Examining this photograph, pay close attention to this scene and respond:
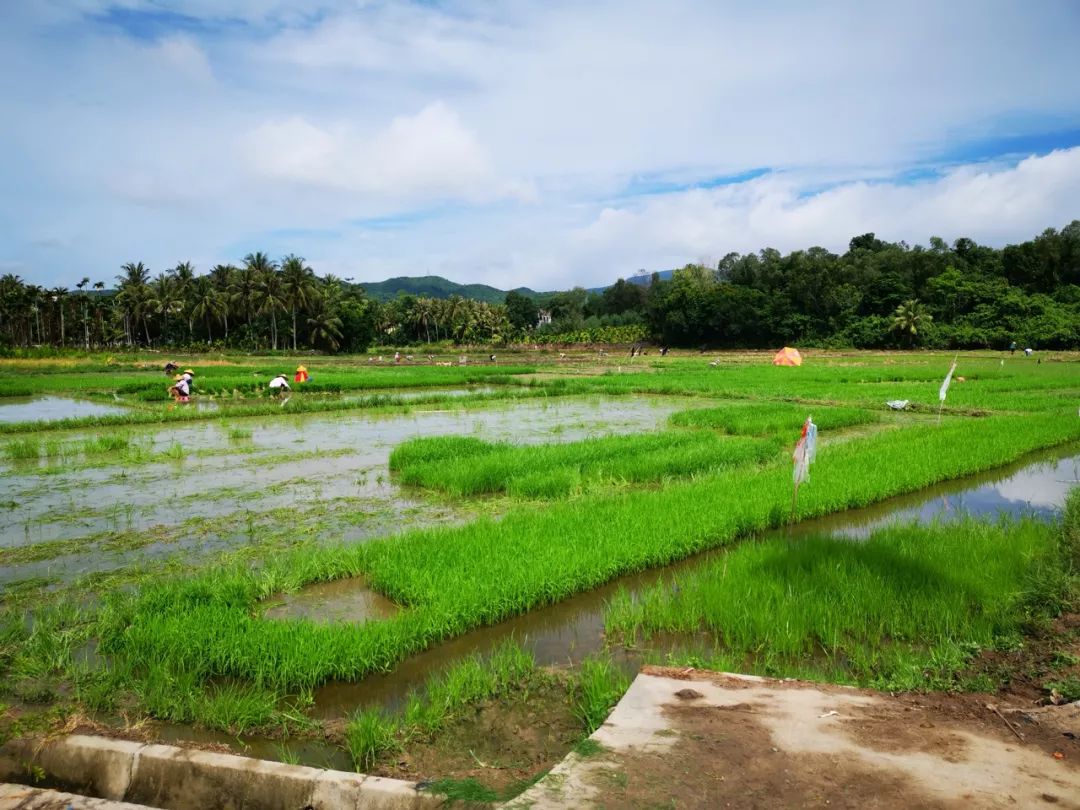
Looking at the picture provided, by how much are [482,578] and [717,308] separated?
47166 millimetres

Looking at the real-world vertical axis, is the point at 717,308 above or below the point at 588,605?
above

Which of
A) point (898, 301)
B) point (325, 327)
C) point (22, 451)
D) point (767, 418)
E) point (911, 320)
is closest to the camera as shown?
point (22, 451)

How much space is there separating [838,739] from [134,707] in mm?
3505

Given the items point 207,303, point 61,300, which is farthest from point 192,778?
point 61,300

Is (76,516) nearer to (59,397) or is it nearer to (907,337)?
(59,397)

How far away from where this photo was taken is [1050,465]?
10.5 metres

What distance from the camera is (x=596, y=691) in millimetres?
3568

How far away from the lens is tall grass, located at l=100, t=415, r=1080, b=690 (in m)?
4.03

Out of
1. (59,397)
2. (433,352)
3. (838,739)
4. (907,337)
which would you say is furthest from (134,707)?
(433,352)

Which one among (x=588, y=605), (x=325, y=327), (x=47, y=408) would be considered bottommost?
(x=588, y=605)

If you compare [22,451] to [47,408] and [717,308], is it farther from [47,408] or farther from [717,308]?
[717,308]

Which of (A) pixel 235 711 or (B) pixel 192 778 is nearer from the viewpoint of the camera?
(B) pixel 192 778

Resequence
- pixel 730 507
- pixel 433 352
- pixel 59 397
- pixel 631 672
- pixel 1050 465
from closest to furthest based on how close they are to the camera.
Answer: pixel 631 672
pixel 730 507
pixel 1050 465
pixel 59 397
pixel 433 352

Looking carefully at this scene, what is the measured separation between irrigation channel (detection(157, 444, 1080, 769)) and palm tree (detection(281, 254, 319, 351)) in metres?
46.8
